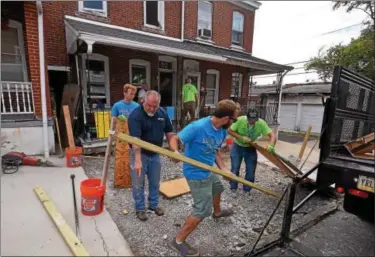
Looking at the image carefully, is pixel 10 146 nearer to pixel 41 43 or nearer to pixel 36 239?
pixel 41 43

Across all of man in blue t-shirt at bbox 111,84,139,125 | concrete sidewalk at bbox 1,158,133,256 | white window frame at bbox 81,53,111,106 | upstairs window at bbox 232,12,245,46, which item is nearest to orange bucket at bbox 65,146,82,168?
concrete sidewalk at bbox 1,158,133,256

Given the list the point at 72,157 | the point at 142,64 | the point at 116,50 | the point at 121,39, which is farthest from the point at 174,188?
the point at 142,64

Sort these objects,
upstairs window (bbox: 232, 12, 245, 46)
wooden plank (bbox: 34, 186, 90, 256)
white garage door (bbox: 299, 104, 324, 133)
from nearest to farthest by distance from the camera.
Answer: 1. wooden plank (bbox: 34, 186, 90, 256)
2. upstairs window (bbox: 232, 12, 245, 46)
3. white garage door (bbox: 299, 104, 324, 133)

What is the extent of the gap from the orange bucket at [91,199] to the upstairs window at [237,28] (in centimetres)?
1132

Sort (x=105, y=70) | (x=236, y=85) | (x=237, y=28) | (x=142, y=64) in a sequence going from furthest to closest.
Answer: (x=236, y=85), (x=237, y=28), (x=142, y=64), (x=105, y=70)

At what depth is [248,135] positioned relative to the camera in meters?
3.94

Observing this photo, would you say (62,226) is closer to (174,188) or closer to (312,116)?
(174,188)

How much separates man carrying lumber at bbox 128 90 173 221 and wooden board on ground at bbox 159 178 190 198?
0.58 meters

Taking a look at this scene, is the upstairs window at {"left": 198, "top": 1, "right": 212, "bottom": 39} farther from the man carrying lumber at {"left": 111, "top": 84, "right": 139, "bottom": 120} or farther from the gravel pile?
the gravel pile

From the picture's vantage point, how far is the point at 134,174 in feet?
10.2

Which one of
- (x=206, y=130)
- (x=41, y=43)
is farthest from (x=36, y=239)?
(x=41, y=43)

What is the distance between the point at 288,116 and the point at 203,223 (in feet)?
63.1

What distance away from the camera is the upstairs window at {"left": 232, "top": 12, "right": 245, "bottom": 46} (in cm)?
1207

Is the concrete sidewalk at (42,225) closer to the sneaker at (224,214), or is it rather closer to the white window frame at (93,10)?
the sneaker at (224,214)
